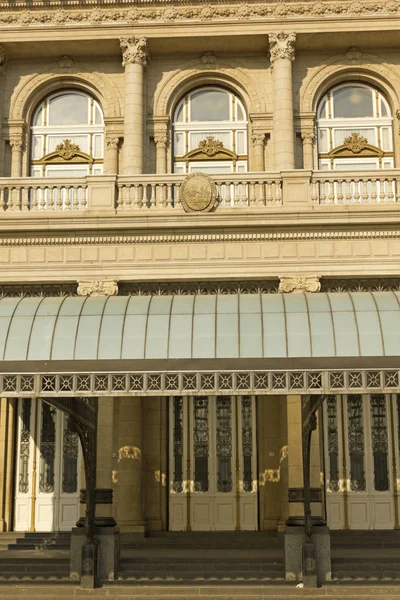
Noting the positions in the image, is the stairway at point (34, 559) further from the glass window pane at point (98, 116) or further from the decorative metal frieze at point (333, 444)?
the glass window pane at point (98, 116)

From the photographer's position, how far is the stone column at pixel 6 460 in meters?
22.7

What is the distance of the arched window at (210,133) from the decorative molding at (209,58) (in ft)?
2.52

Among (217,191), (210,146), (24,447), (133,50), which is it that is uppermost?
(133,50)

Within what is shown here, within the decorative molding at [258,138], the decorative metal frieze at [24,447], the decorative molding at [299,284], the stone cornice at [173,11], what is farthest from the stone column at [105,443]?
the stone cornice at [173,11]

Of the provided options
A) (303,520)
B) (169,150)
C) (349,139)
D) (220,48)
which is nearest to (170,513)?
(303,520)

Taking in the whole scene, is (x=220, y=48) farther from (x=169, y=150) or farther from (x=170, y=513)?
(x=170, y=513)

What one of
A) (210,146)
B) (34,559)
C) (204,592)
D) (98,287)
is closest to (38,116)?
(210,146)

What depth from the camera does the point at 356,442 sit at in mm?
22484

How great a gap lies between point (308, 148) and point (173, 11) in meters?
5.59

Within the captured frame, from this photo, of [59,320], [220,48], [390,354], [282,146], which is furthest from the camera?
[220,48]

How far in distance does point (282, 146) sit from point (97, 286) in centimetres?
697

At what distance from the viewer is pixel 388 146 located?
1003 inches

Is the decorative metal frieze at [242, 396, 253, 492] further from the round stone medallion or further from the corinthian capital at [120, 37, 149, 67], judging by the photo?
the corinthian capital at [120, 37, 149, 67]

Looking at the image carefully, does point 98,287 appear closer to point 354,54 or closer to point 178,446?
point 178,446
